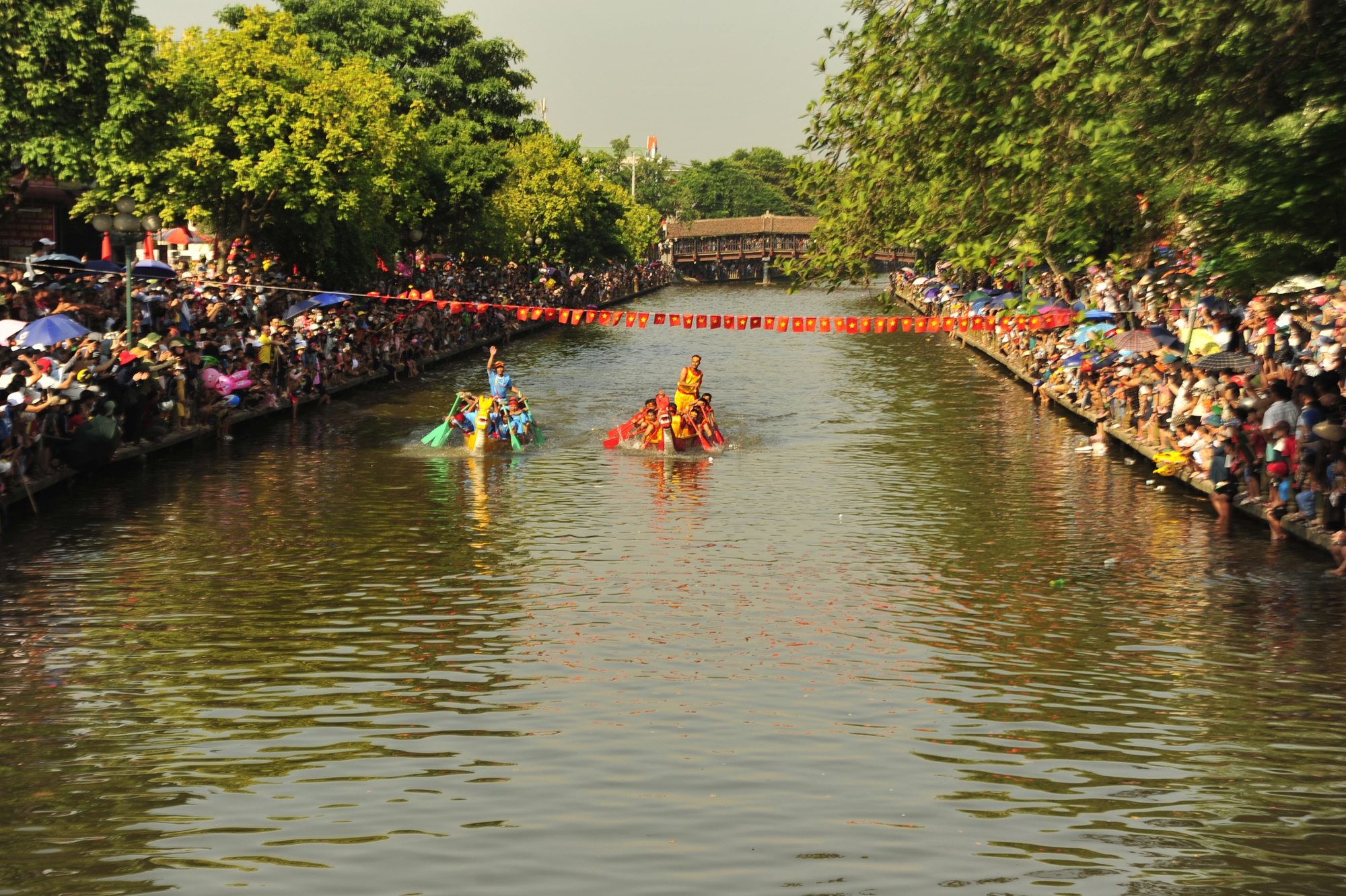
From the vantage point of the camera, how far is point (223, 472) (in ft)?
79.4

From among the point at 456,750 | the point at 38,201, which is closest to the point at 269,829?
the point at 456,750

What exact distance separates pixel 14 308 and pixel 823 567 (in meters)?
14.9

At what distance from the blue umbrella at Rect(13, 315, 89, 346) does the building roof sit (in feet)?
422

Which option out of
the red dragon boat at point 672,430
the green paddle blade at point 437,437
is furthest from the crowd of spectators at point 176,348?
the red dragon boat at point 672,430

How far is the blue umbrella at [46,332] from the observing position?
21109 millimetres

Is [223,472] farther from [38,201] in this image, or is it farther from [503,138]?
[503,138]

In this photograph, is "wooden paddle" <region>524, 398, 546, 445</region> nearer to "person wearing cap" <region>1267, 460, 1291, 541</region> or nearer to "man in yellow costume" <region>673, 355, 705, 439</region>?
"man in yellow costume" <region>673, 355, 705, 439</region>

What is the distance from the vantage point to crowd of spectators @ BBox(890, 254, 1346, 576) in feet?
57.6

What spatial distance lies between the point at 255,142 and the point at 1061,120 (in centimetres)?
2837

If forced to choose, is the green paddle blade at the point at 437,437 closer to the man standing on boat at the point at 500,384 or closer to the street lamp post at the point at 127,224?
the man standing on boat at the point at 500,384

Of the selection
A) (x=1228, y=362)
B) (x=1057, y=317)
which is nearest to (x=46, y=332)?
(x=1228, y=362)

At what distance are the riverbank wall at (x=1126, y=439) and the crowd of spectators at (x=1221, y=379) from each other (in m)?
0.10

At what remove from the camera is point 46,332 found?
69.7ft

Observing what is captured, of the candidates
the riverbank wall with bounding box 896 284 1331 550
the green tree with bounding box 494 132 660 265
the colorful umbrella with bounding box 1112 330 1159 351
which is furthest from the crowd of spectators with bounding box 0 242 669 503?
the green tree with bounding box 494 132 660 265
